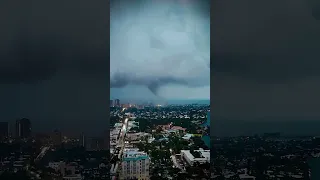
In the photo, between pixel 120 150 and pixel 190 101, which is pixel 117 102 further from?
pixel 190 101

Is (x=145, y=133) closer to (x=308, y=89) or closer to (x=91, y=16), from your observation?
(x=91, y=16)

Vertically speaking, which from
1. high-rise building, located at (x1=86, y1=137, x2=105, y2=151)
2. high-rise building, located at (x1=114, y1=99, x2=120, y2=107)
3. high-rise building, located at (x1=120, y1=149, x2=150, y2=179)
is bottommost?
high-rise building, located at (x1=120, y1=149, x2=150, y2=179)

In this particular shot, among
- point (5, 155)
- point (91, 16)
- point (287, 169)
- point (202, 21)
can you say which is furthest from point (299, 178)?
point (5, 155)

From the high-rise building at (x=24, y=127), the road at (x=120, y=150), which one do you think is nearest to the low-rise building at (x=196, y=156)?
the road at (x=120, y=150)

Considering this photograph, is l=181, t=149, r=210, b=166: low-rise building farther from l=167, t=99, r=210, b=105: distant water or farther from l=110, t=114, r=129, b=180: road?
l=110, t=114, r=129, b=180: road

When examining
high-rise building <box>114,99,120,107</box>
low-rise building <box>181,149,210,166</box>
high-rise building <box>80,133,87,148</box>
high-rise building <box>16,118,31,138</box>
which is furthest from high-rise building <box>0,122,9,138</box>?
low-rise building <box>181,149,210,166</box>

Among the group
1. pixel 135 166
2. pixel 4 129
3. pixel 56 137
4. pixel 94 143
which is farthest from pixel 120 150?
pixel 4 129
